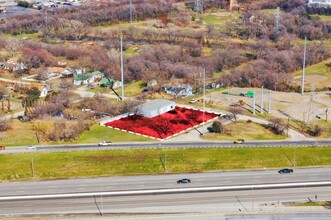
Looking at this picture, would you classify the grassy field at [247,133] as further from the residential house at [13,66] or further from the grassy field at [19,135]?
the residential house at [13,66]

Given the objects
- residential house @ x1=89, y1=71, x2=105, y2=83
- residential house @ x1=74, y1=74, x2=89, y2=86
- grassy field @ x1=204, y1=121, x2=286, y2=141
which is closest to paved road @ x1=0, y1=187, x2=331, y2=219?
grassy field @ x1=204, y1=121, x2=286, y2=141

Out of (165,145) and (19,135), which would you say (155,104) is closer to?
(165,145)

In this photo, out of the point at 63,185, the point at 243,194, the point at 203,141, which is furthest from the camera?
the point at 203,141

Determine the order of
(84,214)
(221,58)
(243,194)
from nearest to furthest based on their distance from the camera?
(84,214) < (243,194) < (221,58)

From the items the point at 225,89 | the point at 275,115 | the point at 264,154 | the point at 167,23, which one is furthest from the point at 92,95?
the point at 167,23

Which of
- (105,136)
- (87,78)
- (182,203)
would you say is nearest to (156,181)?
(182,203)

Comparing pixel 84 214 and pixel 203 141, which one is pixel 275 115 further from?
pixel 84 214

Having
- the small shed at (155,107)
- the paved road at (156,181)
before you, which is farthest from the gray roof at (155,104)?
the paved road at (156,181)
